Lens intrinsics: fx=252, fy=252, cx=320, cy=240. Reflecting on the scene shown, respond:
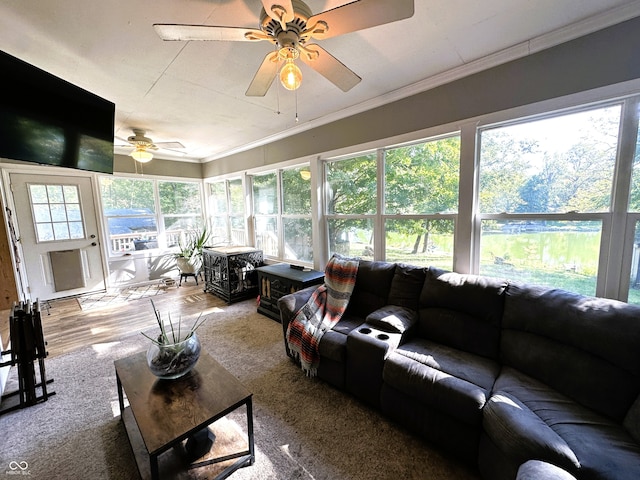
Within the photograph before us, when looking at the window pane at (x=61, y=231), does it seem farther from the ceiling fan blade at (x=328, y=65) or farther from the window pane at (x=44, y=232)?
the ceiling fan blade at (x=328, y=65)

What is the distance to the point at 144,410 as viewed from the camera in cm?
126

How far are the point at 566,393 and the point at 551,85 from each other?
6.52 ft

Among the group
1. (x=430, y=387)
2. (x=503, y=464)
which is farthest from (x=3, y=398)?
(x=503, y=464)

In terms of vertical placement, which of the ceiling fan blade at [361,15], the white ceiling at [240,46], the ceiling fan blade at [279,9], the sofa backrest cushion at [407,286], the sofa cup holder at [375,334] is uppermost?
the white ceiling at [240,46]

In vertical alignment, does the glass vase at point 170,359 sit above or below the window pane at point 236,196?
below

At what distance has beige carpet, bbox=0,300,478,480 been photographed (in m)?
1.39

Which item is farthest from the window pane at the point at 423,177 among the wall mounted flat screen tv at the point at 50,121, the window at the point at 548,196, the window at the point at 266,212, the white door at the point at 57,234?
the white door at the point at 57,234

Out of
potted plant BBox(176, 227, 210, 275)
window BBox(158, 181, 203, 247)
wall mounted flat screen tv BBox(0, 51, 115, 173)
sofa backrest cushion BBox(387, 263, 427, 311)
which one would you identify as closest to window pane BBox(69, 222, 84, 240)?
window BBox(158, 181, 203, 247)

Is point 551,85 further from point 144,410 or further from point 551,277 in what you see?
point 144,410

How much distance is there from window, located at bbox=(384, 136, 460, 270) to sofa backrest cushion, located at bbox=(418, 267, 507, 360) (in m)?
0.53

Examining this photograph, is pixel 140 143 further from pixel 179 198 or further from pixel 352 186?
pixel 352 186

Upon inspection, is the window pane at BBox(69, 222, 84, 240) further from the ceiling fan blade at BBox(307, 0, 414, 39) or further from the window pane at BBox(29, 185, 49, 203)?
the ceiling fan blade at BBox(307, 0, 414, 39)

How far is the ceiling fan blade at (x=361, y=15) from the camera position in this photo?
1118mm

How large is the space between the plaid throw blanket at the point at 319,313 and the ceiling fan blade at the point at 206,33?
6.19ft
